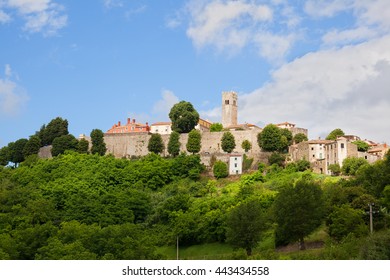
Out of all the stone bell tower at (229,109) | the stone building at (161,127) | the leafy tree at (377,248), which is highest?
the stone bell tower at (229,109)

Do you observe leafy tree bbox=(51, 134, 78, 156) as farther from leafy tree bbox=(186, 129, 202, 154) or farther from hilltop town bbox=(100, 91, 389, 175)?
leafy tree bbox=(186, 129, 202, 154)

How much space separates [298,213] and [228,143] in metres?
39.9

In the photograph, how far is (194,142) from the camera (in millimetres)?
83875

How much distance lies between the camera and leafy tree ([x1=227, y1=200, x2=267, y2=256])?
148 ft

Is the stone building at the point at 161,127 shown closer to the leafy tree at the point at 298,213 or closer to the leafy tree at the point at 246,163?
the leafy tree at the point at 246,163

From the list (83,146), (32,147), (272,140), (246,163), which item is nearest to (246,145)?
(272,140)

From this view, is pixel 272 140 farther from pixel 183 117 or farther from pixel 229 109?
pixel 229 109

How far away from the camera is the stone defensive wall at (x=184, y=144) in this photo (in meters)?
81.3

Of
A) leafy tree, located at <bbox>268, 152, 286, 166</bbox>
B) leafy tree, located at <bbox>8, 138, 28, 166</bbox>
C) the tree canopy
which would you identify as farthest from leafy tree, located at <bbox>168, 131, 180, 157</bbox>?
leafy tree, located at <bbox>8, 138, 28, 166</bbox>

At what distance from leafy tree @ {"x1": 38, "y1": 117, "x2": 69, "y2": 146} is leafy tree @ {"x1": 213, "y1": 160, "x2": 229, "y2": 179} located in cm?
2430

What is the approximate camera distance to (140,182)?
7350cm

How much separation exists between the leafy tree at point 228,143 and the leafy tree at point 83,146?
1717 cm

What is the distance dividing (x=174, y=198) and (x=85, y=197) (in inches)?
437

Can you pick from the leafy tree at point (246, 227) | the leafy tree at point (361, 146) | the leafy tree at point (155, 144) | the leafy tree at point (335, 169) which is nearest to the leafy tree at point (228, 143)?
the leafy tree at point (155, 144)
